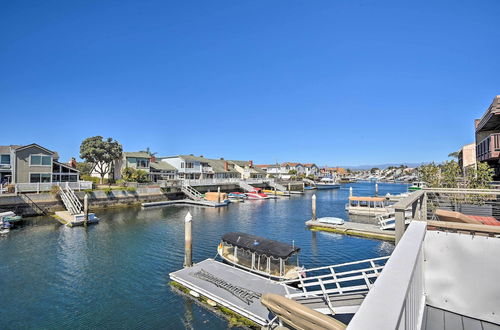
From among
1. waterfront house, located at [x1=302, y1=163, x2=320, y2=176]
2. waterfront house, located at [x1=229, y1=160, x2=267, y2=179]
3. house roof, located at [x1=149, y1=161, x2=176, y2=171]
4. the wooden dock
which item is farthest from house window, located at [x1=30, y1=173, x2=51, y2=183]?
waterfront house, located at [x1=302, y1=163, x2=320, y2=176]

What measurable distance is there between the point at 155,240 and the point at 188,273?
11.4 m

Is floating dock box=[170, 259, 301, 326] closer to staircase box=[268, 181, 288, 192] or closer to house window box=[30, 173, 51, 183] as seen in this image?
house window box=[30, 173, 51, 183]

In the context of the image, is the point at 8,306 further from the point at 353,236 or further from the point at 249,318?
the point at 353,236

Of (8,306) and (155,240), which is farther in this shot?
(155,240)

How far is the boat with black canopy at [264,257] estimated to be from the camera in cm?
1514

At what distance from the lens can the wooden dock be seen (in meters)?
26.0

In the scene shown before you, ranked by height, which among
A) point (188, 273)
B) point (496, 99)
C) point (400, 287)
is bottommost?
point (188, 273)

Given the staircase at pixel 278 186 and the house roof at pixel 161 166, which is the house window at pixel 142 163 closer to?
the house roof at pixel 161 166

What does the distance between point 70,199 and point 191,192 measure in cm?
2263

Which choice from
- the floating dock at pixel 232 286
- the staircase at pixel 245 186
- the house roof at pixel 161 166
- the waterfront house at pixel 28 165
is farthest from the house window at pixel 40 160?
the staircase at pixel 245 186

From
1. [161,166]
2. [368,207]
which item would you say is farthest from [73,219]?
[368,207]

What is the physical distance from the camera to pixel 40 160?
42125 millimetres

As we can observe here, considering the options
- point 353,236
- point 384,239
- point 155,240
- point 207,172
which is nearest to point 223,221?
point 155,240

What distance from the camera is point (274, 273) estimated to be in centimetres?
1543
